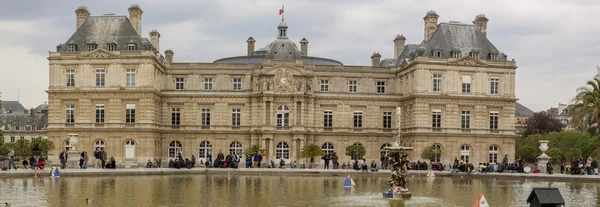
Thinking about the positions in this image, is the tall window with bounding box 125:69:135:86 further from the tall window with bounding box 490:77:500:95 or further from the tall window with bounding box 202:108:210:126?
the tall window with bounding box 490:77:500:95

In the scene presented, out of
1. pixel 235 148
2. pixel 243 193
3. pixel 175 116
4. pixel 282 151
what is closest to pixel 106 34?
pixel 175 116

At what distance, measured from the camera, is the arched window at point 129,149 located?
6788 cm

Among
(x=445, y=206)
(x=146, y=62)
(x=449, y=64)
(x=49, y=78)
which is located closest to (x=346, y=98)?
(x=449, y=64)

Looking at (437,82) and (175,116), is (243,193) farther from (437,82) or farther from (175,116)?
(175,116)

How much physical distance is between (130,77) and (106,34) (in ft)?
17.1

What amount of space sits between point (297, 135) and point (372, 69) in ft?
36.0

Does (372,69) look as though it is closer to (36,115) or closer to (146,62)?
(146,62)

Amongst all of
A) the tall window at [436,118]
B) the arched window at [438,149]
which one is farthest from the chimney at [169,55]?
the arched window at [438,149]

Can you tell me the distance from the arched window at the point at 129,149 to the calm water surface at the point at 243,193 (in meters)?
23.4

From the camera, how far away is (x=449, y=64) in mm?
69750

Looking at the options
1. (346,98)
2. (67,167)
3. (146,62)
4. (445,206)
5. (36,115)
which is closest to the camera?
(445,206)

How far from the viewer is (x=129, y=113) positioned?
68.1 metres

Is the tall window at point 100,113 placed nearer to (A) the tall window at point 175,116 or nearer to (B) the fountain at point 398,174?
(A) the tall window at point 175,116

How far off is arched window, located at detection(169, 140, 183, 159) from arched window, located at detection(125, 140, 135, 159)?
212 inches
